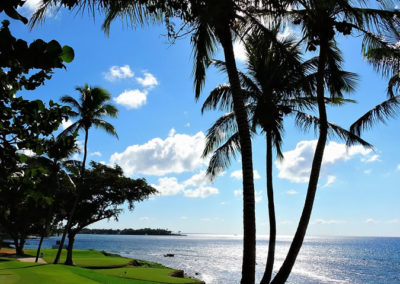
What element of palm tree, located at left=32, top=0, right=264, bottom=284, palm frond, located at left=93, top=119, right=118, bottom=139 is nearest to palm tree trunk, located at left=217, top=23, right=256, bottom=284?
palm tree, located at left=32, top=0, right=264, bottom=284

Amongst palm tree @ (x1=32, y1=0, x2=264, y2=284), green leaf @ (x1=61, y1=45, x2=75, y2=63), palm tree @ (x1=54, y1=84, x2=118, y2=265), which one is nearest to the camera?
green leaf @ (x1=61, y1=45, x2=75, y2=63)

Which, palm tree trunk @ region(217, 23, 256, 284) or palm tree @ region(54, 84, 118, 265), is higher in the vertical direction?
palm tree @ region(54, 84, 118, 265)

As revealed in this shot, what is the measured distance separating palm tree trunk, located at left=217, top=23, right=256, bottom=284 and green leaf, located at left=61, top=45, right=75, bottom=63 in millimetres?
5711

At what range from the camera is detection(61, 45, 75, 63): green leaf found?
1749 millimetres

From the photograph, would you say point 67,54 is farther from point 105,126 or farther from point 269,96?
point 105,126

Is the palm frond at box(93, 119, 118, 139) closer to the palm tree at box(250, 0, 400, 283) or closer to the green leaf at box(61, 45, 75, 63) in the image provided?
the palm tree at box(250, 0, 400, 283)

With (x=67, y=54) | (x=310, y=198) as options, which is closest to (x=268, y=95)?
(x=310, y=198)

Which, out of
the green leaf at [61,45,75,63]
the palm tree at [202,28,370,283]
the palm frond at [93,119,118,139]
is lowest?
the green leaf at [61,45,75,63]

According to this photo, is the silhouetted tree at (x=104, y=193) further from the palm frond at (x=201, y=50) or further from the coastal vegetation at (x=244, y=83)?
the palm frond at (x=201, y=50)

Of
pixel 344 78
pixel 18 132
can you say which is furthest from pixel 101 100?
pixel 18 132

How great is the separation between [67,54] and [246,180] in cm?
657

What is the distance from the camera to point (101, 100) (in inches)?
981

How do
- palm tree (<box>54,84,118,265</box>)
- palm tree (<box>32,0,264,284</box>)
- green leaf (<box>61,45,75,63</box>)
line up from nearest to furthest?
green leaf (<box>61,45,75,63</box>), palm tree (<box>32,0,264,284</box>), palm tree (<box>54,84,118,265</box>)

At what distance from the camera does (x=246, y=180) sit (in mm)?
7910
